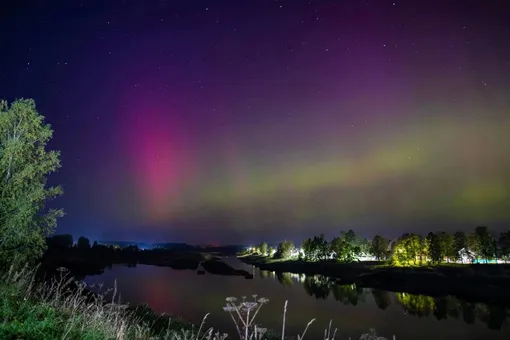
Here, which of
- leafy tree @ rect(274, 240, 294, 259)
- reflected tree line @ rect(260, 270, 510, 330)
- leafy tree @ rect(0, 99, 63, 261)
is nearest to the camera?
leafy tree @ rect(0, 99, 63, 261)

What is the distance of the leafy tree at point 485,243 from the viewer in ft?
352

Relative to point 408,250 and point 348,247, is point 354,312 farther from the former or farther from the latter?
point 348,247

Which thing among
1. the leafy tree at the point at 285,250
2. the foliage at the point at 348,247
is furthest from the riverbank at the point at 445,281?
the leafy tree at the point at 285,250

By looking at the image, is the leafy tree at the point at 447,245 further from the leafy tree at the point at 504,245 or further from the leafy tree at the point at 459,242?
the leafy tree at the point at 504,245

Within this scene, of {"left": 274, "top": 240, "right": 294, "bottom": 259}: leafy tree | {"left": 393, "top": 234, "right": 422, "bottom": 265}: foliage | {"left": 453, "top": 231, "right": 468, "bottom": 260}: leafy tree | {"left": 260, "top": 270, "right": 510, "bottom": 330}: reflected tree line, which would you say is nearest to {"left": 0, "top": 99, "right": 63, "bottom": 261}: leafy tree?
{"left": 260, "top": 270, "right": 510, "bottom": 330}: reflected tree line

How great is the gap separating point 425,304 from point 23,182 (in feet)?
220

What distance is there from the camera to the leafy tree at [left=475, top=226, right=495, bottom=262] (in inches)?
4230

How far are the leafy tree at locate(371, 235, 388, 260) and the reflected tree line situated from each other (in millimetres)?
54611

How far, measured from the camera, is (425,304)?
202 ft

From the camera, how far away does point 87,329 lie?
799cm

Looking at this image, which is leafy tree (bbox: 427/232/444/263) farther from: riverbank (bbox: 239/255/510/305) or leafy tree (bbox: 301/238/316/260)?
leafy tree (bbox: 301/238/316/260)

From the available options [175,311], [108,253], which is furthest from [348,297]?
[108,253]

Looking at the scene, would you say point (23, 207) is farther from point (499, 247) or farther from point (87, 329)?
point (499, 247)

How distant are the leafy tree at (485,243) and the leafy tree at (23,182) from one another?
12471cm
